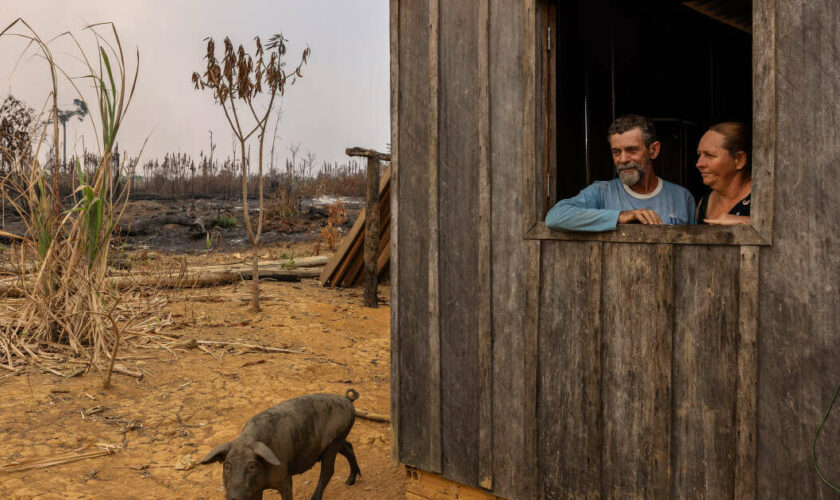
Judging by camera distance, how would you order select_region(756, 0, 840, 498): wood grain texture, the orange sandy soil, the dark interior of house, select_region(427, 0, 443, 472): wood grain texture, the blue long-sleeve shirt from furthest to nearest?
1. the dark interior of house
2. the orange sandy soil
3. select_region(427, 0, 443, 472): wood grain texture
4. the blue long-sleeve shirt
5. select_region(756, 0, 840, 498): wood grain texture

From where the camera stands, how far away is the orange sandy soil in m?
3.93

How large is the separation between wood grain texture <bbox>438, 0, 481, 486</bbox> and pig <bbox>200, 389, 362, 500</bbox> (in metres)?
0.73

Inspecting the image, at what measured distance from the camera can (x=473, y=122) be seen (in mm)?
3252

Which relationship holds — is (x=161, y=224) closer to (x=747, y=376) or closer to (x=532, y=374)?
(x=532, y=374)

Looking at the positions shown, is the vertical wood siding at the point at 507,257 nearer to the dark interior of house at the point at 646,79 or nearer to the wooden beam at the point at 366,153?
the dark interior of house at the point at 646,79

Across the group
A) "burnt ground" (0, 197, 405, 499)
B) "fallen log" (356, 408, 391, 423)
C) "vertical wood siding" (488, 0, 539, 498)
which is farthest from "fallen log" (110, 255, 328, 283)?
"vertical wood siding" (488, 0, 539, 498)

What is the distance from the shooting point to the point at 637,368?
267cm

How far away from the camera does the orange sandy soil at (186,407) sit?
393cm

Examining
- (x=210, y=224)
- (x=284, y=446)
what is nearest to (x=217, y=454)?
(x=284, y=446)

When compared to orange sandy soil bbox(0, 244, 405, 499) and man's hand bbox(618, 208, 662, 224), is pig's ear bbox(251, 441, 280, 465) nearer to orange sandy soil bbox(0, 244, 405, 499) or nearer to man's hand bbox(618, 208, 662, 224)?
orange sandy soil bbox(0, 244, 405, 499)

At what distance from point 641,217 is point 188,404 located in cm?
418

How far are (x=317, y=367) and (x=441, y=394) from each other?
3.22 meters

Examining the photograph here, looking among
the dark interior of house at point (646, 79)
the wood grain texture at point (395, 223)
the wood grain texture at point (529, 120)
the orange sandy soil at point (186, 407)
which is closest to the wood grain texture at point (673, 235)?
the wood grain texture at point (529, 120)

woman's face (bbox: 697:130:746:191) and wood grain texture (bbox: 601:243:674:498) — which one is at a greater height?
woman's face (bbox: 697:130:746:191)
